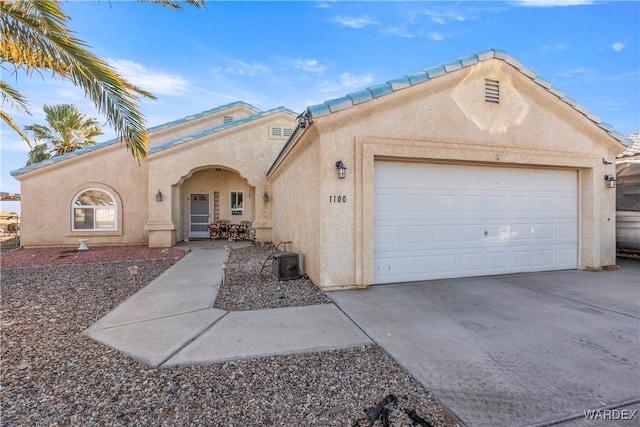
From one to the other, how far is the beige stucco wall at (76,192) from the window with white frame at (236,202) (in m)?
4.14

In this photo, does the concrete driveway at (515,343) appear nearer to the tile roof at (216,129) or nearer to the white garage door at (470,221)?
the white garage door at (470,221)

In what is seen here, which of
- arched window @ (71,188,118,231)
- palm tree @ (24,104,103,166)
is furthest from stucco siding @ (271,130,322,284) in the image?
palm tree @ (24,104,103,166)

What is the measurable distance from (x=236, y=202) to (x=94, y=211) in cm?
627

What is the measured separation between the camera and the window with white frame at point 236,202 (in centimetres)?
1616

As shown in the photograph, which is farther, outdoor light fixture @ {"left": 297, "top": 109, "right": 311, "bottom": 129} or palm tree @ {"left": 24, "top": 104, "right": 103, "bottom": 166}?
palm tree @ {"left": 24, "top": 104, "right": 103, "bottom": 166}

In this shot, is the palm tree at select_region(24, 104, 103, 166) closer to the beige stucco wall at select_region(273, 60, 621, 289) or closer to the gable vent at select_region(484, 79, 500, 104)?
the beige stucco wall at select_region(273, 60, 621, 289)

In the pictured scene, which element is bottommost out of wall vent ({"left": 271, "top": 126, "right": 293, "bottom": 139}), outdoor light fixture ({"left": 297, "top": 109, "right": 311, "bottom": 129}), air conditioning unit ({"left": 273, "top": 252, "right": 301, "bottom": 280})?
air conditioning unit ({"left": 273, "top": 252, "right": 301, "bottom": 280})

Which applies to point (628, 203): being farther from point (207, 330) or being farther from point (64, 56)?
point (64, 56)

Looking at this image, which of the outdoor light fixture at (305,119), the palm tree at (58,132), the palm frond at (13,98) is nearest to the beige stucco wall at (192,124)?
the palm tree at (58,132)

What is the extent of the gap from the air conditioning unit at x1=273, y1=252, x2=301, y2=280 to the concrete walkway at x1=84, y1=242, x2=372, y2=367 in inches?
58.4

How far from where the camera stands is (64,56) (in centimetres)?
413

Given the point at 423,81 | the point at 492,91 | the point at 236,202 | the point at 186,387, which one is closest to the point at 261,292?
the point at 186,387

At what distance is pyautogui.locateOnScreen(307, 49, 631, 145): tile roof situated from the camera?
221 inches

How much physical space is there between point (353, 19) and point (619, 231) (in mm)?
10382
